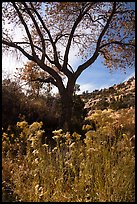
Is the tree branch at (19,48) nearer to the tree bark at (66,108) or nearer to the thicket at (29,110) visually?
the thicket at (29,110)

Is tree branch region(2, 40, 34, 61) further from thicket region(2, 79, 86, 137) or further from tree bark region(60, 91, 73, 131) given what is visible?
tree bark region(60, 91, 73, 131)

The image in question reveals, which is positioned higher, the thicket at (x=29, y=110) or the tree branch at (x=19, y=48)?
the tree branch at (x=19, y=48)

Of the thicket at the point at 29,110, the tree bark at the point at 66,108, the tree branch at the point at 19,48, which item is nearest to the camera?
the thicket at the point at 29,110

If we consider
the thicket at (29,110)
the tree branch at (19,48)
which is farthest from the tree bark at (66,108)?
the tree branch at (19,48)

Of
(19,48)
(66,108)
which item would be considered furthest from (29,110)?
(19,48)

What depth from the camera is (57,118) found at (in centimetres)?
998

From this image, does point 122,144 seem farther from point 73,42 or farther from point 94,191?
point 73,42

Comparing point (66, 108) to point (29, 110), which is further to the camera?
point (66, 108)

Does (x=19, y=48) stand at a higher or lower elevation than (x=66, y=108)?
higher

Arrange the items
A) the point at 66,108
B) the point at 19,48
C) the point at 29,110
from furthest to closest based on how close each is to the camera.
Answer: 1. the point at 19,48
2. the point at 66,108
3. the point at 29,110

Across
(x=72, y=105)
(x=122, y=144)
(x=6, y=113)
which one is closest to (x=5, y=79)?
(x=6, y=113)

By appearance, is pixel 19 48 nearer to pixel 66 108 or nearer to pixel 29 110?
pixel 29 110

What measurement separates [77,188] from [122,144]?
0.93m

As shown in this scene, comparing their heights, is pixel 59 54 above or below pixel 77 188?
above
